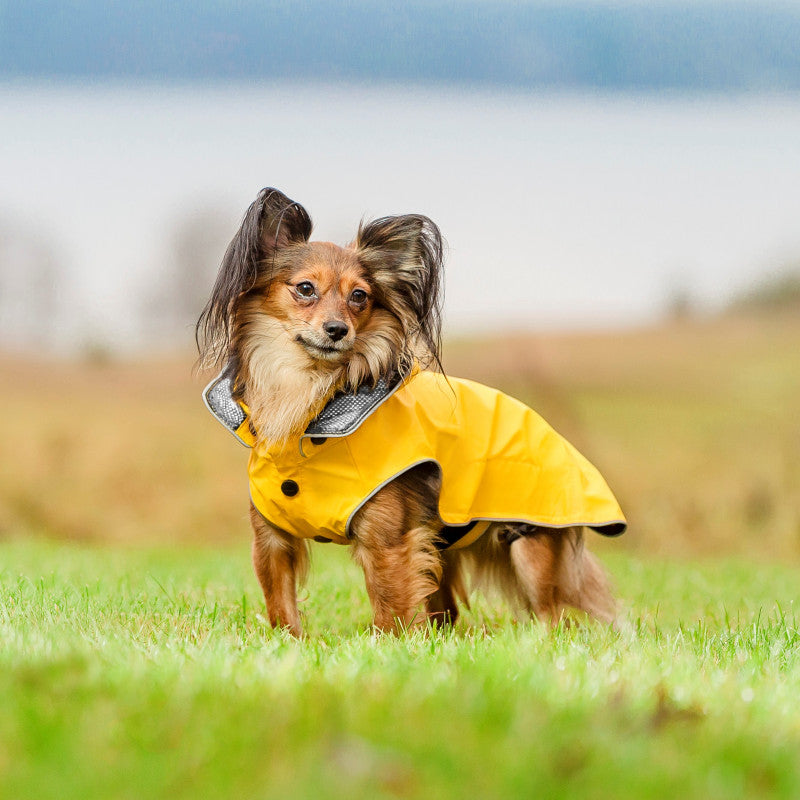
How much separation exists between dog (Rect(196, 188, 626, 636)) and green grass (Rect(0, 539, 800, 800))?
0.39 m

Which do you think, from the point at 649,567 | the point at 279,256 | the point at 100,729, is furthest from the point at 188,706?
the point at 649,567

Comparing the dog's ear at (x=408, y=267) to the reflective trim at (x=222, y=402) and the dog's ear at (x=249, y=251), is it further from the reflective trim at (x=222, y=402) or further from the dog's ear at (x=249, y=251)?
the reflective trim at (x=222, y=402)

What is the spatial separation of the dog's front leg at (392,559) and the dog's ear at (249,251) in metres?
1.02

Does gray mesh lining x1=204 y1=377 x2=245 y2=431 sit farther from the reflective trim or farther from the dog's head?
the dog's head

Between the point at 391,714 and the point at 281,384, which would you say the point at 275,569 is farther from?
the point at 391,714

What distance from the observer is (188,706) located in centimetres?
269

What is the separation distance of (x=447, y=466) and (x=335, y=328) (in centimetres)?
78

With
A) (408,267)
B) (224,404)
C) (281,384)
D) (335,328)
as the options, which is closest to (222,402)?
(224,404)

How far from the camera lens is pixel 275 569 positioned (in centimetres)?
467

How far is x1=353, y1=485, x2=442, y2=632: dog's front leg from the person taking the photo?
4.37 meters

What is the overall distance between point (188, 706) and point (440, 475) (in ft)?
6.60

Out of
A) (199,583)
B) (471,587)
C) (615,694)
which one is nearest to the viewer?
(615,694)

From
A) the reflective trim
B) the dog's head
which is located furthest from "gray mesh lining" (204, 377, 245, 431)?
the dog's head

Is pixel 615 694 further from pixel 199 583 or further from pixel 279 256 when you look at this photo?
pixel 199 583
